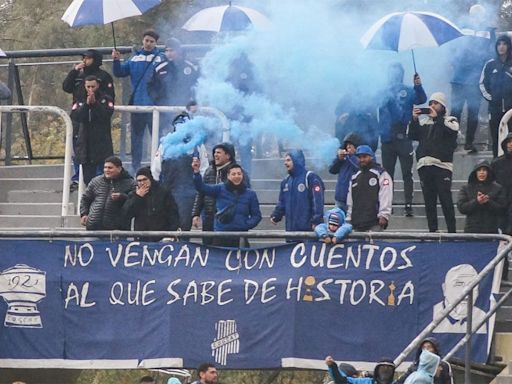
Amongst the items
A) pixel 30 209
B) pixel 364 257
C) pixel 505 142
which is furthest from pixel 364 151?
pixel 30 209

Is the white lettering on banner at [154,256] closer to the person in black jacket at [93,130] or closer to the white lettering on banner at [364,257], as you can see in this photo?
the white lettering on banner at [364,257]

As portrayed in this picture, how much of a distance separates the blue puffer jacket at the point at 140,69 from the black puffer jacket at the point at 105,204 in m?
2.28

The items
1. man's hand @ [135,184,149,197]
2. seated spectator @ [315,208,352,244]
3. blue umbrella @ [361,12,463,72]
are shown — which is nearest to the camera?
seated spectator @ [315,208,352,244]

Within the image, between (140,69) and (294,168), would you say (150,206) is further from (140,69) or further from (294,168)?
(140,69)

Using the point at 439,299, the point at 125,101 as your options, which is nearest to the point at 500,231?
the point at 439,299

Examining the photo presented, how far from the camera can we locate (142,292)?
18078 mm

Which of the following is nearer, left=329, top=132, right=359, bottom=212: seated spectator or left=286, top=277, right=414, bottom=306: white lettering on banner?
left=286, top=277, right=414, bottom=306: white lettering on banner

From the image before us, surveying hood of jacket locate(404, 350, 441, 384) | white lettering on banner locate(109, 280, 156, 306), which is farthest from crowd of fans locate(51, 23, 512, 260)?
hood of jacket locate(404, 350, 441, 384)

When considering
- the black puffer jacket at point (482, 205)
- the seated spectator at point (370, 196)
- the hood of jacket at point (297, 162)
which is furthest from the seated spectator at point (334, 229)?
the black puffer jacket at point (482, 205)

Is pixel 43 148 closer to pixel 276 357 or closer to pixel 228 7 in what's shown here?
pixel 228 7

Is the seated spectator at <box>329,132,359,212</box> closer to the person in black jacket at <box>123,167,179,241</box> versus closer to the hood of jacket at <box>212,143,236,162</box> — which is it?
the hood of jacket at <box>212,143,236,162</box>

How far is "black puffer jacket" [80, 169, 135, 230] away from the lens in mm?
18562

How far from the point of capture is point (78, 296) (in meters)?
18.2

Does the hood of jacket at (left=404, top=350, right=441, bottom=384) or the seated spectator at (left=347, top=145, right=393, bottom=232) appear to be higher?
the seated spectator at (left=347, top=145, right=393, bottom=232)
